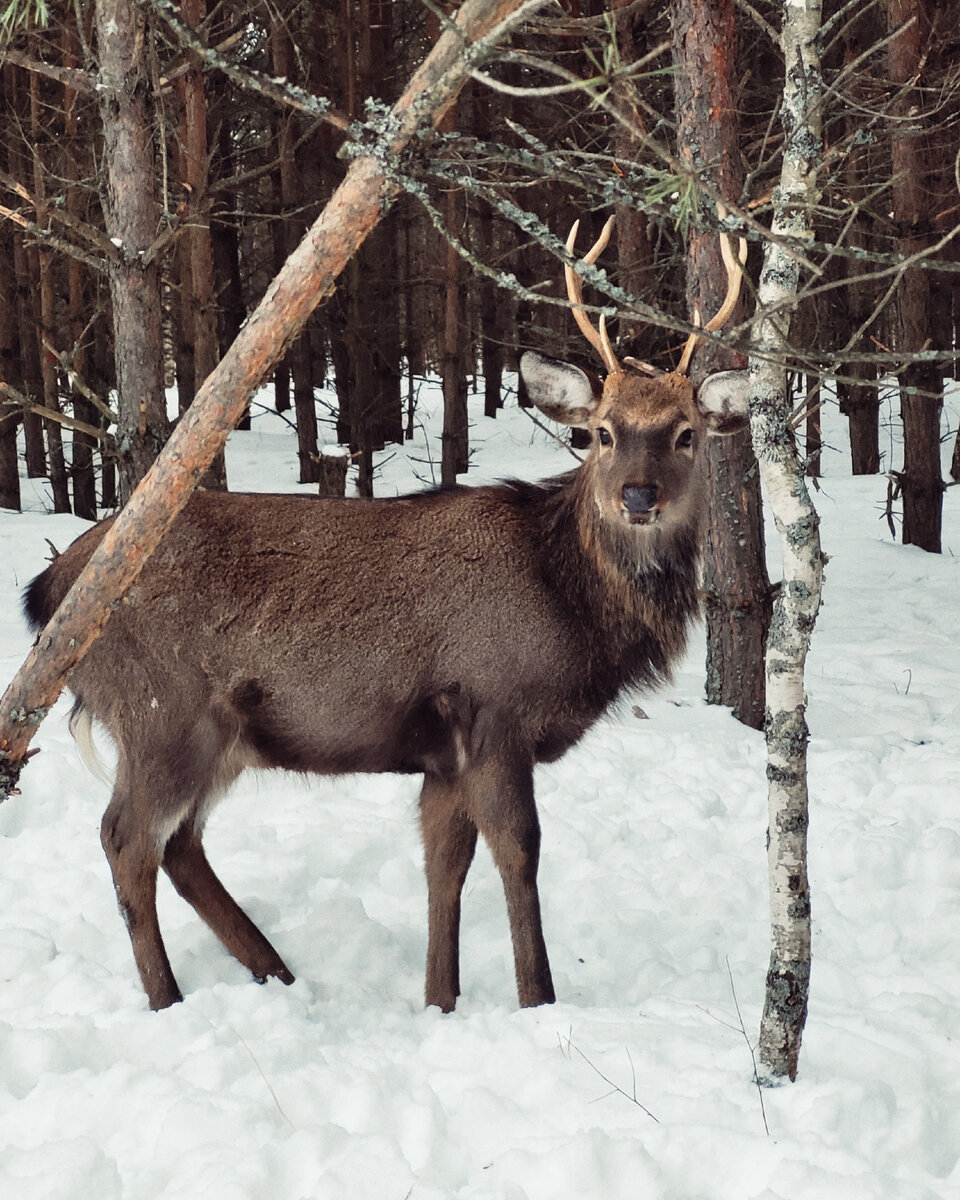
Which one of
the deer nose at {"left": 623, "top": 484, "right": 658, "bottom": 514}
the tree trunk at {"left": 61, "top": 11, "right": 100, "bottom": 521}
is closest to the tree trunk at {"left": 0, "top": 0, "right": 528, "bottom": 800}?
the deer nose at {"left": 623, "top": 484, "right": 658, "bottom": 514}

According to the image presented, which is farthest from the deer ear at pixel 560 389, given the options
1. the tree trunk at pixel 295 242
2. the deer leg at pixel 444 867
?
the tree trunk at pixel 295 242

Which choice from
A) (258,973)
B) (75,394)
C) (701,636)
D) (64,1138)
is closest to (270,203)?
(75,394)

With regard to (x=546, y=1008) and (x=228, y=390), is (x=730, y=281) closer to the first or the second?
(x=228, y=390)

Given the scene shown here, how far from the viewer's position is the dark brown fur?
420cm

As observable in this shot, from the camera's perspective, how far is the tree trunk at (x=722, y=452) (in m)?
6.59

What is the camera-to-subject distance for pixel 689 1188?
113 inches

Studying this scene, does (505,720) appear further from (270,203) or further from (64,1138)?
(270,203)

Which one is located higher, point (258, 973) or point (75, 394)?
point (75, 394)

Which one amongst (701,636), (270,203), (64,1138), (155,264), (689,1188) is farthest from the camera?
(270,203)

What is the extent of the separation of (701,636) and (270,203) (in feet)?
30.2

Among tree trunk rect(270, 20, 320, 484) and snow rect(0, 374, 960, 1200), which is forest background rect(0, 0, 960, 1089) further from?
snow rect(0, 374, 960, 1200)

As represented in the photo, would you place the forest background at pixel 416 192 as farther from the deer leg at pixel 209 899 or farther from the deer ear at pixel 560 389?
the deer leg at pixel 209 899

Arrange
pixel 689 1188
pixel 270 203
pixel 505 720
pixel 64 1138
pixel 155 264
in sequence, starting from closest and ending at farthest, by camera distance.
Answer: pixel 689 1188, pixel 64 1138, pixel 505 720, pixel 155 264, pixel 270 203

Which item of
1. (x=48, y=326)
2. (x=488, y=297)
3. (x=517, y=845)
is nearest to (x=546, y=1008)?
(x=517, y=845)
